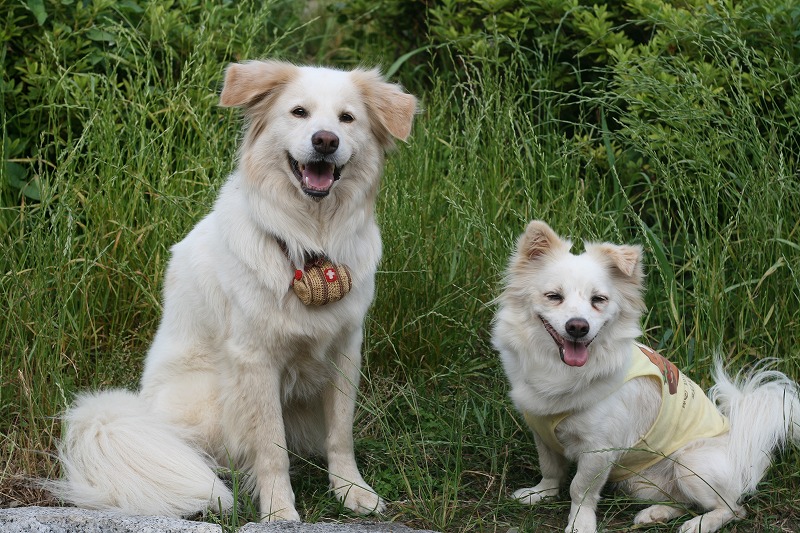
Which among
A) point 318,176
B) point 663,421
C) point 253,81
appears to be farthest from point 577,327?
point 253,81

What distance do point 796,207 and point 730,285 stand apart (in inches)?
16.9

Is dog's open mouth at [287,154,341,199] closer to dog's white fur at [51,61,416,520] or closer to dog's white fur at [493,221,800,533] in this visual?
dog's white fur at [51,61,416,520]

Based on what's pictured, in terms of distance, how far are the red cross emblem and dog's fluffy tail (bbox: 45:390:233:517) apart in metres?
0.77

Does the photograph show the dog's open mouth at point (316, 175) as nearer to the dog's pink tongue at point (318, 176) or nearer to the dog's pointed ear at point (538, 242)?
the dog's pink tongue at point (318, 176)

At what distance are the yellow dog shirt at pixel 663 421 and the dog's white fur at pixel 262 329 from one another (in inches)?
26.5

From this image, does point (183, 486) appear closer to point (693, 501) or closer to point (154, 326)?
point (154, 326)

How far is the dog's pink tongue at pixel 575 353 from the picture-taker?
3041 millimetres

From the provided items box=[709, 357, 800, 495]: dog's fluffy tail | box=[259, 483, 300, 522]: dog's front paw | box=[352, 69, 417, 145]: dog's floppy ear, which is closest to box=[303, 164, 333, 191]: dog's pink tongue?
box=[352, 69, 417, 145]: dog's floppy ear

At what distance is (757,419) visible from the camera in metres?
3.36

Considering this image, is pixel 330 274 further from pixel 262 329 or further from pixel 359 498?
pixel 359 498

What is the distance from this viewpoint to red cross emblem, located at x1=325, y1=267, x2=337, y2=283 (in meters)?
3.21

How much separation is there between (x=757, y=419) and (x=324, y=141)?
5.90ft

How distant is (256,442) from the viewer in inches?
129

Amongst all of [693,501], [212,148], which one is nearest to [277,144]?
[212,148]
